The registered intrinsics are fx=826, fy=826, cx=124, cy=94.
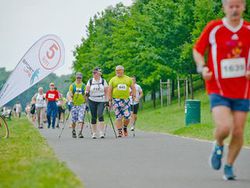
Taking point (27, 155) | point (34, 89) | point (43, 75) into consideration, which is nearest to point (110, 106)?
point (43, 75)

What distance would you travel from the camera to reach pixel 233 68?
8773 mm

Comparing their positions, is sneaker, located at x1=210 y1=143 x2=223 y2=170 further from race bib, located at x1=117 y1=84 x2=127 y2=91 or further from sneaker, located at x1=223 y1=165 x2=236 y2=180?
race bib, located at x1=117 y1=84 x2=127 y2=91

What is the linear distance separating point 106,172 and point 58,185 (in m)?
1.86

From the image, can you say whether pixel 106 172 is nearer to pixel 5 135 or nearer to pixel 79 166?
pixel 79 166

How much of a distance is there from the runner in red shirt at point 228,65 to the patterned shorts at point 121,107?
12370mm

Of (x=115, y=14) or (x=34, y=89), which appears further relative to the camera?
(x=34, y=89)

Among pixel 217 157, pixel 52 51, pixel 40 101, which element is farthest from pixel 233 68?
pixel 40 101

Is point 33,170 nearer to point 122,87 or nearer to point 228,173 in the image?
point 228,173

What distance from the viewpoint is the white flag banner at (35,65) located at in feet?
70.0

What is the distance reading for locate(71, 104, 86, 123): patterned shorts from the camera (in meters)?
22.7

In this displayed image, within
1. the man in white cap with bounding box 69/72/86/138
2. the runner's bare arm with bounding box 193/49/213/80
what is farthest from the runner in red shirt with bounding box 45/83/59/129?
the runner's bare arm with bounding box 193/49/213/80

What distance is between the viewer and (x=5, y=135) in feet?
71.6

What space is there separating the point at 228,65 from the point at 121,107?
41.7ft

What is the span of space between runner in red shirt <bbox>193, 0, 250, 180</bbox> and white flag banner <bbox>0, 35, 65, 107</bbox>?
1248 centimetres
